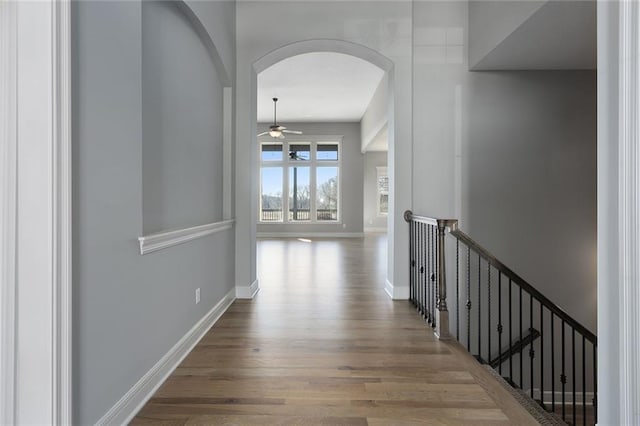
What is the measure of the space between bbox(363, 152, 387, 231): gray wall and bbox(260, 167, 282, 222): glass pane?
3256mm

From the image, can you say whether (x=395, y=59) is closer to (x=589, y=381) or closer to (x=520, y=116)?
(x=520, y=116)

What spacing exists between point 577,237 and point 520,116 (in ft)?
4.92

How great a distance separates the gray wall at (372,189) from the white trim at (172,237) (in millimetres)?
10150

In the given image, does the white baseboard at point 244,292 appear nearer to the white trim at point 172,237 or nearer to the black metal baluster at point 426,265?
the white trim at point 172,237

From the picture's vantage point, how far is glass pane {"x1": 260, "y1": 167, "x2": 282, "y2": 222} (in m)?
11.6

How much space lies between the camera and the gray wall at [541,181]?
4.14 meters

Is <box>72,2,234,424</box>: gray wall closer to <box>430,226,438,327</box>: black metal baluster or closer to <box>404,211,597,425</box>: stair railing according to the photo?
<box>430,226,438,327</box>: black metal baluster

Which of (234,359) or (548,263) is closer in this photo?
(234,359)

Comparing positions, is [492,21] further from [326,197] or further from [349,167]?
[326,197]

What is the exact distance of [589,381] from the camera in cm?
454

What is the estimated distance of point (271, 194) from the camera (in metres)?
11.7
